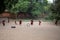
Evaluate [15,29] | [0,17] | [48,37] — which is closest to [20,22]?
[15,29]

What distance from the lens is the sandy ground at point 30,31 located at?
6.39ft

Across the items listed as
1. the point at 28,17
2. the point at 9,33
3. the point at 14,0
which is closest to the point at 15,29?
the point at 9,33

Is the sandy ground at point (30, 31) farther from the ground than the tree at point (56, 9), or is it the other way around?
the tree at point (56, 9)

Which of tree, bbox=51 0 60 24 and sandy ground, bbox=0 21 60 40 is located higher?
tree, bbox=51 0 60 24

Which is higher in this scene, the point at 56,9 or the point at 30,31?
the point at 56,9

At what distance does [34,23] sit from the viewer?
1994mm

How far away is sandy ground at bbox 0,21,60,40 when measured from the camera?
195cm

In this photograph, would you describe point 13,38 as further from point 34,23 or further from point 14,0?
point 14,0

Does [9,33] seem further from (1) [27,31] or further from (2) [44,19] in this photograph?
(2) [44,19]

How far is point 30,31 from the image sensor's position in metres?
1.99

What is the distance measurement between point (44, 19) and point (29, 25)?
0.65 ft

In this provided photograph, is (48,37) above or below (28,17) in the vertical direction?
below

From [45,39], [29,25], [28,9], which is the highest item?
[28,9]

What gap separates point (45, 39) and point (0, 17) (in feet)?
1.99
